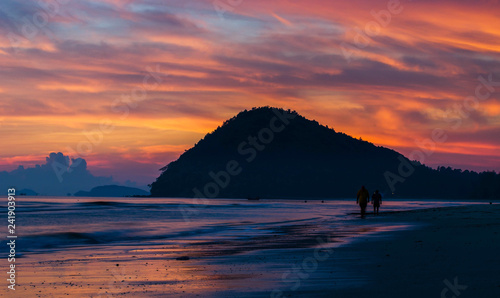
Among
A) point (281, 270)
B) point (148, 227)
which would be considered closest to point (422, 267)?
point (281, 270)

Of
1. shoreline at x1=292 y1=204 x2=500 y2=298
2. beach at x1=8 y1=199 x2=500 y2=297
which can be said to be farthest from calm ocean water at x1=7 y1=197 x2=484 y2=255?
shoreline at x1=292 y1=204 x2=500 y2=298

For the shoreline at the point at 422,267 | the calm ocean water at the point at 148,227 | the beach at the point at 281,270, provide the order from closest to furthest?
the shoreline at the point at 422,267 < the beach at the point at 281,270 < the calm ocean water at the point at 148,227

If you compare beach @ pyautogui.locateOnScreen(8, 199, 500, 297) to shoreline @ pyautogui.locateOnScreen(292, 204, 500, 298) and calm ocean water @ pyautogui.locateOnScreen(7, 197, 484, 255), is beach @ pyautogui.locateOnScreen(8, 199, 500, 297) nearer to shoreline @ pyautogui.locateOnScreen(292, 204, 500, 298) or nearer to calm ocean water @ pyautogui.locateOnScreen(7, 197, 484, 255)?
shoreline @ pyautogui.locateOnScreen(292, 204, 500, 298)

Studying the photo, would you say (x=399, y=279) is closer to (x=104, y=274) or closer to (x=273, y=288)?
(x=273, y=288)

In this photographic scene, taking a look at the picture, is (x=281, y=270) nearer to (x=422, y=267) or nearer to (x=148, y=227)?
(x=422, y=267)

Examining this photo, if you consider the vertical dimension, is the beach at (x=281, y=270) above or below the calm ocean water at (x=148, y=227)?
above

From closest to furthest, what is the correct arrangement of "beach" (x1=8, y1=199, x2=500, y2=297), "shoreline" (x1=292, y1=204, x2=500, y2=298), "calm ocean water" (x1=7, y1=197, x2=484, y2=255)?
1. "shoreline" (x1=292, y1=204, x2=500, y2=298)
2. "beach" (x1=8, y1=199, x2=500, y2=297)
3. "calm ocean water" (x1=7, y1=197, x2=484, y2=255)

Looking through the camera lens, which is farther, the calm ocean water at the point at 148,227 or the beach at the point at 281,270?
the calm ocean water at the point at 148,227

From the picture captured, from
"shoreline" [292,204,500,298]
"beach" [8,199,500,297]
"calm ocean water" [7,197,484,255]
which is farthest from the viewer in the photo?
"calm ocean water" [7,197,484,255]

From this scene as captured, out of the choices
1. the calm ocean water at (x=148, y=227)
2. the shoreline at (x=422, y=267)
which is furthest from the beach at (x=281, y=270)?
the calm ocean water at (x=148, y=227)

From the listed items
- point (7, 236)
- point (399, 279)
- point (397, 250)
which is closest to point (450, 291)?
point (399, 279)

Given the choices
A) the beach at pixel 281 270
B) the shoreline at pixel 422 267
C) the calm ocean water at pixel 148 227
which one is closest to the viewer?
the shoreline at pixel 422 267

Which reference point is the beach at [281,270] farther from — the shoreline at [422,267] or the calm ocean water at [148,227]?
the calm ocean water at [148,227]

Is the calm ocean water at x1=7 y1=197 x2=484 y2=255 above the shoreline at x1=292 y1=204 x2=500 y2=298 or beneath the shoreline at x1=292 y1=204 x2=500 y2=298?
beneath
